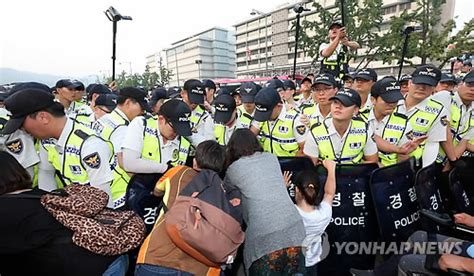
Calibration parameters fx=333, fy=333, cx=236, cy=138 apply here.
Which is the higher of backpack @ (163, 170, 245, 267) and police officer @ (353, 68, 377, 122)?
police officer @ (353, 68, 377, 122)

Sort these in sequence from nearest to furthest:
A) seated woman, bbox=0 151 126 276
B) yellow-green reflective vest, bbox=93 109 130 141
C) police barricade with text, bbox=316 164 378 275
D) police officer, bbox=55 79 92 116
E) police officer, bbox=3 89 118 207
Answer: seated woman, bbox=0 151 126 276 → police officer, bbox=3 89 118 207 → police barricade with text, bbox=316 164 378 275 → yellow-green reflective vest, bbox=93 109 130 141 → police officer, bbox=55 79 92 116

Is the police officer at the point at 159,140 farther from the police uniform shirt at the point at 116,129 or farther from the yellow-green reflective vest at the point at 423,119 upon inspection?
the yellow-green reflective vest at the point at 423,119

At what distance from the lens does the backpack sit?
1792mm

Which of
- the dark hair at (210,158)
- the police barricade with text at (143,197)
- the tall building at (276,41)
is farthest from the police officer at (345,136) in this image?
the tall building at (276,41)

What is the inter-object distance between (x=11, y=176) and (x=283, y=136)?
2613 mm

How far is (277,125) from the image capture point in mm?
3740

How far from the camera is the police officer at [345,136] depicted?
117 inches

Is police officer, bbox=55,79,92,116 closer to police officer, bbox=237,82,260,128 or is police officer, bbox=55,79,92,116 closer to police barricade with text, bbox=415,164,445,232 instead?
police officer, bbox=237,82,260,128

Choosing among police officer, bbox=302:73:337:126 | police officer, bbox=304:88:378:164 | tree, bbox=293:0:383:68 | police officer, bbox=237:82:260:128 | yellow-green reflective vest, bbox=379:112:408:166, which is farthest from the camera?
tree, bbox=293:0:383:68

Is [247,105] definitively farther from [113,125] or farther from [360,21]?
[360,21]

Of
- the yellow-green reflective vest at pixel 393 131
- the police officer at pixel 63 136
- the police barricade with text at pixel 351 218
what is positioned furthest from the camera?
the yellow-green reflective vest at pixel 393 131

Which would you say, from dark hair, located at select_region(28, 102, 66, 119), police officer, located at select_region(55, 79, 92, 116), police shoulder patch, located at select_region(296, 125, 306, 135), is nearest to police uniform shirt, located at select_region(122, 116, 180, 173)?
dark hair, located at select_region(28, 102, 66, 119)

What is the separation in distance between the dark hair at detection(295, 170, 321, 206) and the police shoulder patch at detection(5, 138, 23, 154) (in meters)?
2.12

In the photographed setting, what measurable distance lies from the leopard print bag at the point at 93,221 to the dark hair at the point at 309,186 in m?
1.18
